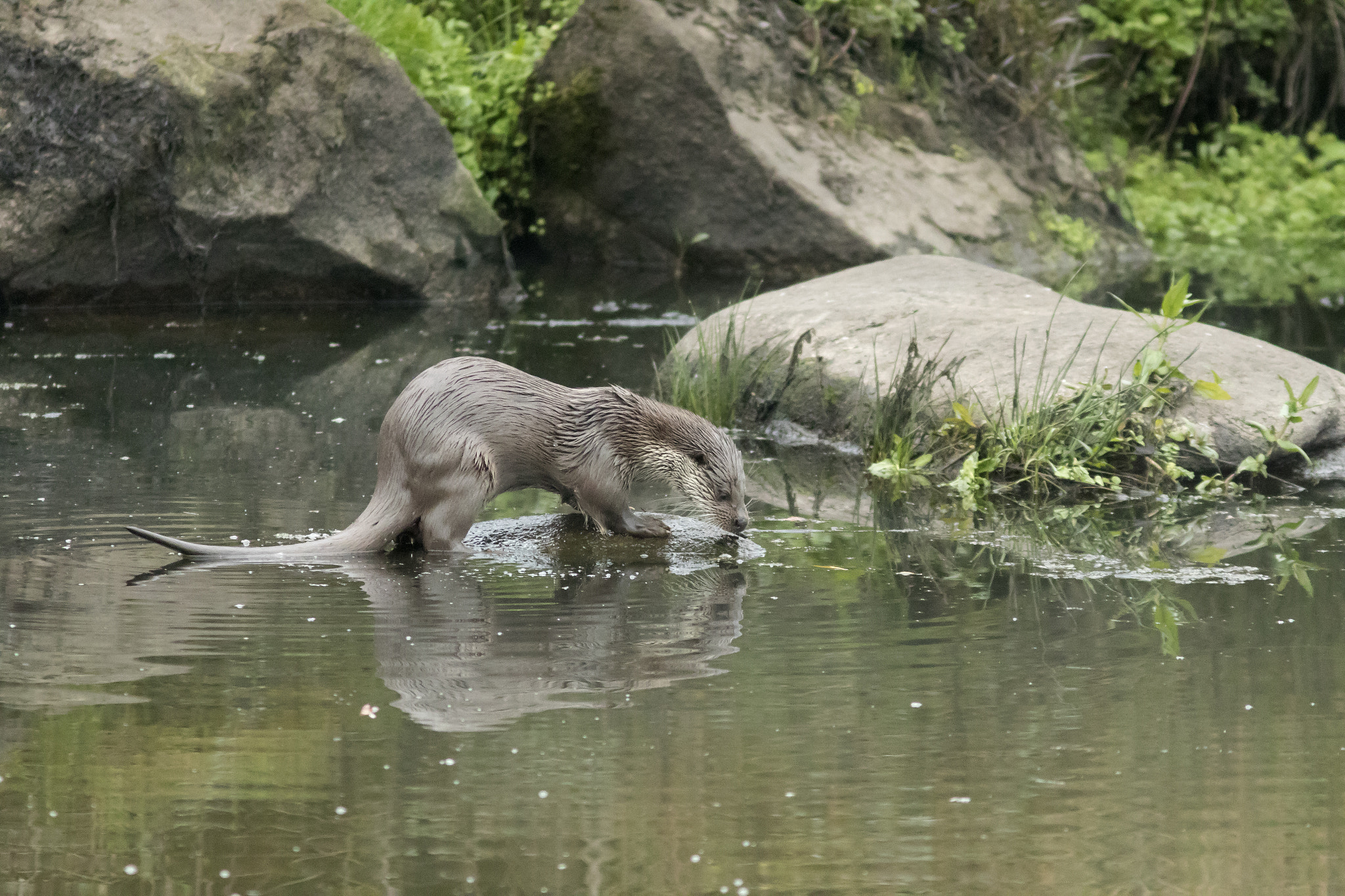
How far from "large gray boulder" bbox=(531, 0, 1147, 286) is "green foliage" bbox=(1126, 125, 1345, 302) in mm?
1507

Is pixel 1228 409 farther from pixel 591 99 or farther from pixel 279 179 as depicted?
pixel 591 99

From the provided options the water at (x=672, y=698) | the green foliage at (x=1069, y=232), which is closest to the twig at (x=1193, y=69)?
the green foliage at (x=1069, y=232)

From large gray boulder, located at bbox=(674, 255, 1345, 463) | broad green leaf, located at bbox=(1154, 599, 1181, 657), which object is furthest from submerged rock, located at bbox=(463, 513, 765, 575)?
large gray boulder, located at bbox=(674, 255, 1345, 463)

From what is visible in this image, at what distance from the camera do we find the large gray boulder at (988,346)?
644cm

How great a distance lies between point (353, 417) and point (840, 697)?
423cm

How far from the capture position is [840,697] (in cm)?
372

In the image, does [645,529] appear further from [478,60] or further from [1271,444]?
[478,60]

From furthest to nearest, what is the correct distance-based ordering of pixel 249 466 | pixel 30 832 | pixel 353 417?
pixel 353 417, pixel 249 466, pixel 30 832

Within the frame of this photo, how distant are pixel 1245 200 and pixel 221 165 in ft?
35.3

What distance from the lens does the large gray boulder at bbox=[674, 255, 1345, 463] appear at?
644cm

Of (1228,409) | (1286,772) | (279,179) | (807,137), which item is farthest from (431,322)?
(1286,772)

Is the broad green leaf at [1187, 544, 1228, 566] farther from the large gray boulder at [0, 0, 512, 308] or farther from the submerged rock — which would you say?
the large gray boulder at [0, 0, 512, 308]

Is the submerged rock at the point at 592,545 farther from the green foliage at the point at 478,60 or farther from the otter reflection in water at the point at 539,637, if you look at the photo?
the green foliage at the point at 478,60

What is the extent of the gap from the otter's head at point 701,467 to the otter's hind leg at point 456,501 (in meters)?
0.59
